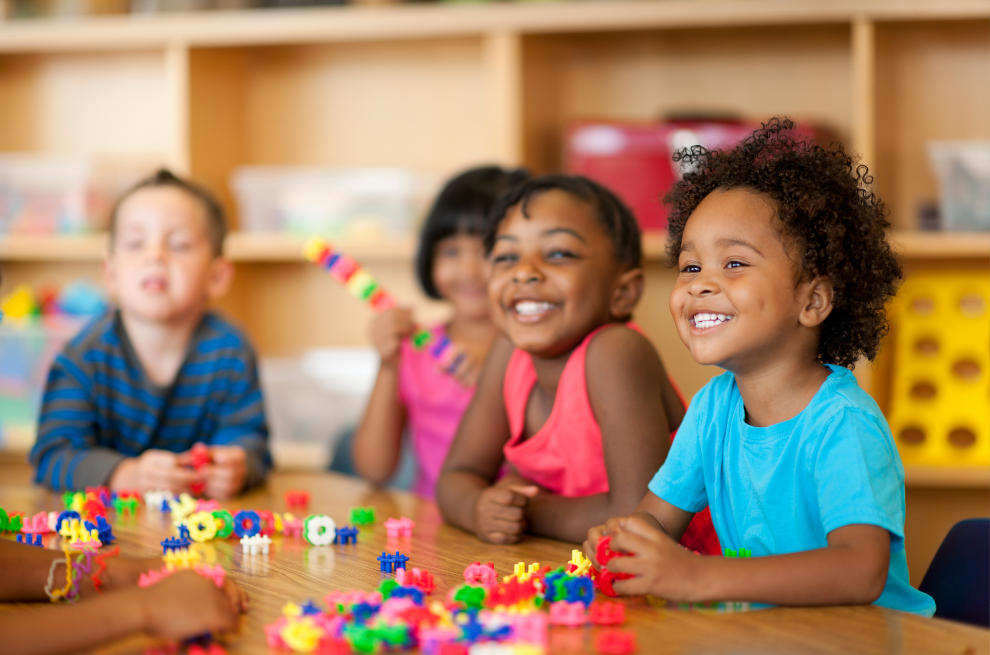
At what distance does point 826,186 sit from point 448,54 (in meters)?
1.69

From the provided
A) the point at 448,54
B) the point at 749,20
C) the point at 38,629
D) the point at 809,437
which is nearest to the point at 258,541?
the point at 38,629

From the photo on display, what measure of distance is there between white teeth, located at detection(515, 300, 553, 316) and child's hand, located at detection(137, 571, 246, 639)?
1.81ft

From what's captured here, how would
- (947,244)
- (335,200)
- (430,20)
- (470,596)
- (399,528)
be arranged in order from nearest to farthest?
(470,596) < (399,528) < (947,244) < (430,20) < (335,200)

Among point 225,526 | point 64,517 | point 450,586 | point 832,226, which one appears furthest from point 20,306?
point 832,226

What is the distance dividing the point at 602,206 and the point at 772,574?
1.94 ft

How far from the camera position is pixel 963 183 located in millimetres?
1996

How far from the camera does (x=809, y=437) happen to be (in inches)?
34.9

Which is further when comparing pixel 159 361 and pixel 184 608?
pixel 159 361

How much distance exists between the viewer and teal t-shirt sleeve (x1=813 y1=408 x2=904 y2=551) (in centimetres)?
81

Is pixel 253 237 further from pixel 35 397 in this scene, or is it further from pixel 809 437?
pixel 809 437

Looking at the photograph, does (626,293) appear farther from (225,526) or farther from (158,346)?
(158,346)

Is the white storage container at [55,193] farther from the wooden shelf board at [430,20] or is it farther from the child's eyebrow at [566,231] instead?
the child's eyebrow at [566,231]

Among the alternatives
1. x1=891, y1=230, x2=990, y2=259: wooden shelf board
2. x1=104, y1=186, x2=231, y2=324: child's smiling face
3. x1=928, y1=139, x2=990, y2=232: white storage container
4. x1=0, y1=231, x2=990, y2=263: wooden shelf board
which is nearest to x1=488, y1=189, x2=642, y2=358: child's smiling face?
x1=104, y1=186, x2=231, y2=324: child's smiling face

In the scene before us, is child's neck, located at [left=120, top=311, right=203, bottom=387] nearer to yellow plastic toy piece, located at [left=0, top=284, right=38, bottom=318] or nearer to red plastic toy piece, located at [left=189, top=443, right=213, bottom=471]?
red plastic toy piece, located at [left=189, top=443, right=213, bottom=471]
